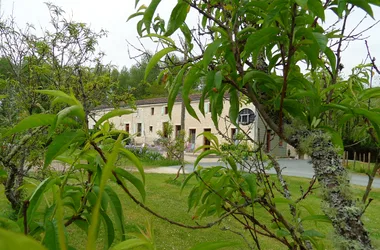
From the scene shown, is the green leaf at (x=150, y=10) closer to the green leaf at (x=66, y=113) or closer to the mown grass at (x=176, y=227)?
the green leaf at (x=66, y=113)

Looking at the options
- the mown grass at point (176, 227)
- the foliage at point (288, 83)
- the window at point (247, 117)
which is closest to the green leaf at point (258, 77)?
the foliage at point (288, 83)

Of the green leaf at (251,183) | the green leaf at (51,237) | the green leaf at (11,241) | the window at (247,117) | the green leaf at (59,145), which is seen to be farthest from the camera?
the window at (247,117)

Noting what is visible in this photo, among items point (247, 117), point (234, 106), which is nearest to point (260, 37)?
point (234, 106)

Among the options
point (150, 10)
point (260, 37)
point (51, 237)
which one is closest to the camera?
point (51, 237)

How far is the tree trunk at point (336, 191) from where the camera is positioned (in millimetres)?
718

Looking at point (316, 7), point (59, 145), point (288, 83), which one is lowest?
point (59, 145)

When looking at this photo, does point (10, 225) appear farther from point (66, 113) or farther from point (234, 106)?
point (234, 106)

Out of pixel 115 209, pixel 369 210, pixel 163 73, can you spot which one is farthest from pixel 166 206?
pixel 115 209

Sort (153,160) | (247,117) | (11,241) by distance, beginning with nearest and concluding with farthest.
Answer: (11,241), (247,117), (153,160)

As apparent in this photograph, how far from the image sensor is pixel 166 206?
675 centimetres

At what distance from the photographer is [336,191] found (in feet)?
2.53

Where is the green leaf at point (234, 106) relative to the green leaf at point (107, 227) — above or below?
above

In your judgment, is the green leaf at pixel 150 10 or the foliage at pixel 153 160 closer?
the green leaf at pixel 150 10

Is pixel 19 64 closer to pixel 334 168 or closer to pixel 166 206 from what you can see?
pixel 166 206
